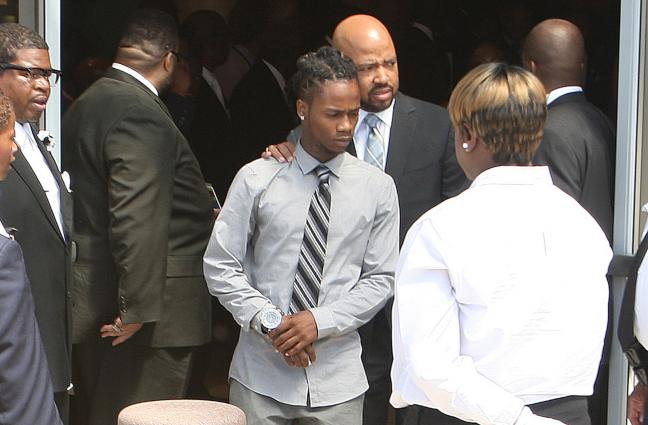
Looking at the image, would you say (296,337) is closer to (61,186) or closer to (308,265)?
(308,265)

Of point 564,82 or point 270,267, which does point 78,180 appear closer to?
point 270,267

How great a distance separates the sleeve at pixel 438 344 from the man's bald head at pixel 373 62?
1746 mm

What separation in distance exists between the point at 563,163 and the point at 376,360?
1.00 m

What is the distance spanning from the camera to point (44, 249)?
3.72 metres

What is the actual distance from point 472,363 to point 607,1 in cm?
462

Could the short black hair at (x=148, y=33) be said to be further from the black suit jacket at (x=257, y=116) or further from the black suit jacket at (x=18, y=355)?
the black suit jacket at (x=18, y=355)

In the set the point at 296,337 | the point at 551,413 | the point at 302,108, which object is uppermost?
the point at 302,108

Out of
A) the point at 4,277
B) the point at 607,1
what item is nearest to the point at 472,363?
the point at 4,277

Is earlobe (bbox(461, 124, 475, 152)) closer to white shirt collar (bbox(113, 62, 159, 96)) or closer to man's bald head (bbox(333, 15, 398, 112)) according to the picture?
man's bald head (bbox(333, 15, 398, 112))

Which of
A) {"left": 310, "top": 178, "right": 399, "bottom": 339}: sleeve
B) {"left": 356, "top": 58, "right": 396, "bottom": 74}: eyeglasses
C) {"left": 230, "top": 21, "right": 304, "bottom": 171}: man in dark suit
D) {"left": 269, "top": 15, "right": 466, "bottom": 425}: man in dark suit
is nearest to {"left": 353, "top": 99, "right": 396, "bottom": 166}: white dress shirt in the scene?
{"left": 269, "top": 15, "right": 466, "bottom": 425}: man in dark suit

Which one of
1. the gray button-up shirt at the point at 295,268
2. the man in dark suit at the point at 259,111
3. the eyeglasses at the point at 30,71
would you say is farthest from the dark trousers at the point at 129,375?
the man in dark suit at the point at 259,111

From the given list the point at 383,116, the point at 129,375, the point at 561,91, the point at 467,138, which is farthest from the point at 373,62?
the point at 467,138

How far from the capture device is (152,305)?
13.7 ft

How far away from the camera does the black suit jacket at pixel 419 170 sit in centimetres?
427
